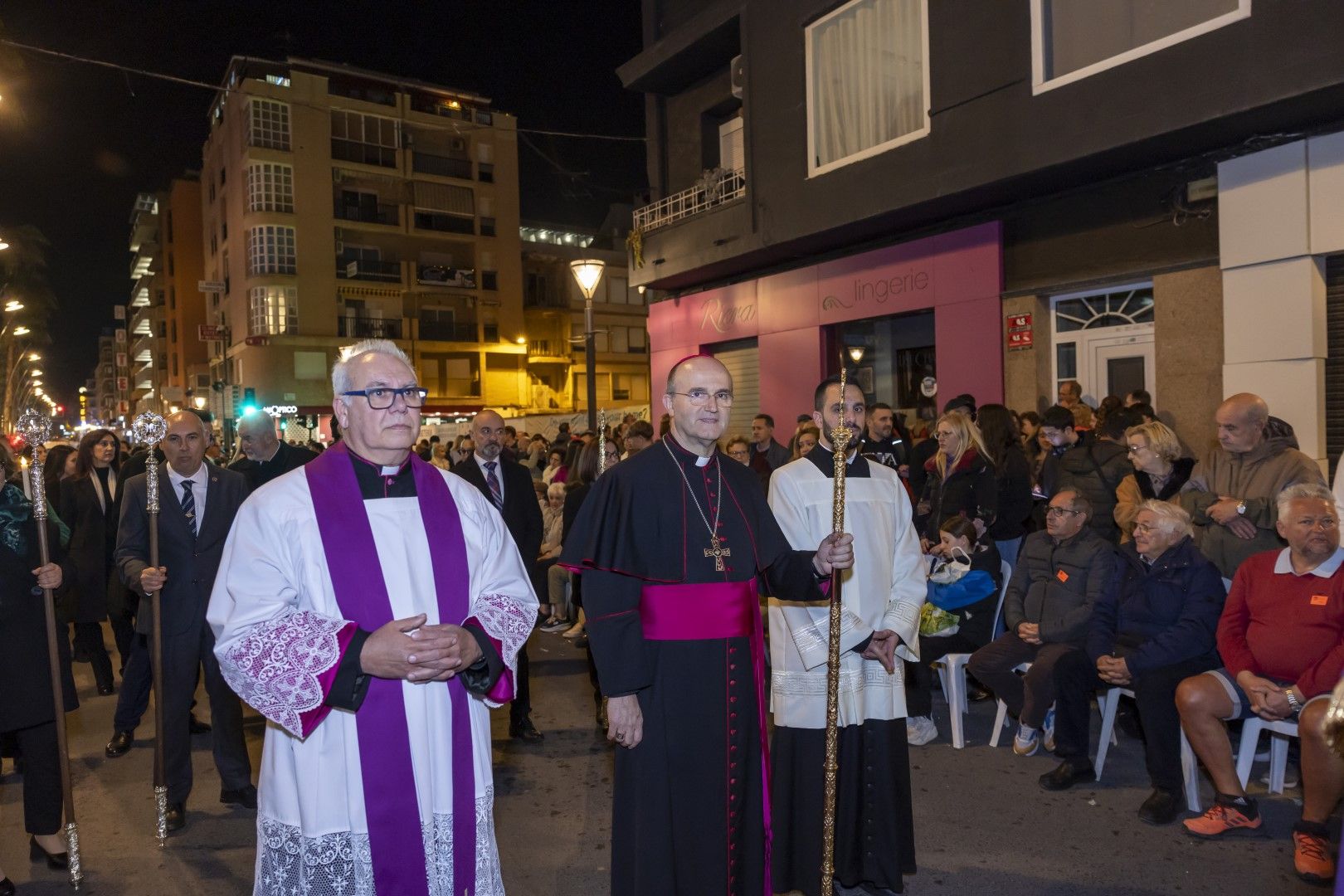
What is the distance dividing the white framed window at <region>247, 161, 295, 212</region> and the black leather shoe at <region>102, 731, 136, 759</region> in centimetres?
3832

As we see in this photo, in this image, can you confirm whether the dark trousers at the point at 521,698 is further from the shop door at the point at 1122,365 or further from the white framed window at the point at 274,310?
the white framed window at the point at 274,310

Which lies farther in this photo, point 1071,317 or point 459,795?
point 1071,317

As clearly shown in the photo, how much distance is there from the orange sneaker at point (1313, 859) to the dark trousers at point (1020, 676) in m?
1.54

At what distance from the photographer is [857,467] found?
4.57m

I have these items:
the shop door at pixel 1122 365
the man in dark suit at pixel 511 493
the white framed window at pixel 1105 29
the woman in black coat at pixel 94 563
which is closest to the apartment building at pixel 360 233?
the white framed window at pixel 1105 29

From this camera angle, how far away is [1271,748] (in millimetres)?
5453

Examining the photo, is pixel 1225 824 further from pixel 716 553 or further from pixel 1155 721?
pixel 716 553

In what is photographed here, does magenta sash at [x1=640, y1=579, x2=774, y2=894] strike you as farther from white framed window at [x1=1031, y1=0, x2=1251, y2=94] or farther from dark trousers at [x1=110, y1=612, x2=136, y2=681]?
white framed window at [x1=1031, y1=0, x2=1251, y2=94]

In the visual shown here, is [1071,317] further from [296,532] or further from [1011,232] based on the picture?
[296,532]

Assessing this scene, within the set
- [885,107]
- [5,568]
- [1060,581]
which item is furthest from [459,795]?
[885,107]

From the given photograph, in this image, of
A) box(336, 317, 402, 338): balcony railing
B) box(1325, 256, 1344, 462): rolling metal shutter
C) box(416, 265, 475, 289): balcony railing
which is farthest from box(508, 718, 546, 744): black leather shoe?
box(416, 265, 475, 289): balcony railing

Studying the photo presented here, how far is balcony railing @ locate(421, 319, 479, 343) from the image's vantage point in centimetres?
4462

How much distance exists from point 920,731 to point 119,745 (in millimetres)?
5556

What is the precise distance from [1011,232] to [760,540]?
30.1 feet
